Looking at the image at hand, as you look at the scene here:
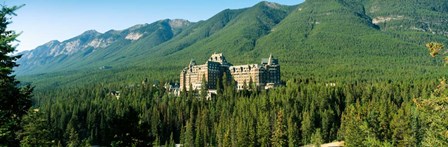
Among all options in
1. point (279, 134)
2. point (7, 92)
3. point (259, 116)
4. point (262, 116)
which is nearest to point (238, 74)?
point (259, 116)

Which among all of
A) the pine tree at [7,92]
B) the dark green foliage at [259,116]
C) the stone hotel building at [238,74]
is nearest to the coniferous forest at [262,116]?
the dark green foliage at [259,116]

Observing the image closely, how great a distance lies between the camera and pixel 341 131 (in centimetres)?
10094

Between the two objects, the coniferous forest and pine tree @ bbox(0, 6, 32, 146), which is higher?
pine tree @ bbox(0, 6, 32, 146)

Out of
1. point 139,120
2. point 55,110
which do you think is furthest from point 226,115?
point 139,120

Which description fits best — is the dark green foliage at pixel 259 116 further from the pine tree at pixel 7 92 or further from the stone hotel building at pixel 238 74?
the pine tree at pixel 7 92

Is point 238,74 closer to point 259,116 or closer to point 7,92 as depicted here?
point 259,116

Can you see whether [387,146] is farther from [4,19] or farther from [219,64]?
[219,64]

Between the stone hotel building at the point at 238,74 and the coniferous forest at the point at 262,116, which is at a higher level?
the stone hotel building at the point at 238,74

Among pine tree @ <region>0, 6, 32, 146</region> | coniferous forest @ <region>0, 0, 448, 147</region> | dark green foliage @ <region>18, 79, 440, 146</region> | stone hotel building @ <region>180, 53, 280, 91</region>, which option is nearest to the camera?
pine tree @ <region>0, 6, 32, 146</region>

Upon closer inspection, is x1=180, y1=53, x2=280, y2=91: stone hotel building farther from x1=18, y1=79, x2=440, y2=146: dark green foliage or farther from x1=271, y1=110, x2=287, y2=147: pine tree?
x1=271, y1=110, x2=287, y2=147: pine tree

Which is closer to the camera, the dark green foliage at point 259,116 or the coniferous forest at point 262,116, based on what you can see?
the coniferous forest at point 262,116

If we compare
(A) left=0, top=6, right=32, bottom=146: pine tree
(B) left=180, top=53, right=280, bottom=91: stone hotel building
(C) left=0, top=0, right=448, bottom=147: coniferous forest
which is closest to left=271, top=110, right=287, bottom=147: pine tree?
(C) left=0, top=0, right=448, bottom=147: coniferous forest

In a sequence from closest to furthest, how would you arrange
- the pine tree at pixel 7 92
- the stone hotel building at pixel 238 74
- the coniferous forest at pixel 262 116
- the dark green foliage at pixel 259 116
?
1. the pine tree at pixel 7 92
2. the coniferous forest at pixel 262 116
3. the dark green foliage at pixel 259 116
4. the stone hotel building at pixel 238 74

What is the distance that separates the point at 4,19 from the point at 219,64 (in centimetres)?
14624
